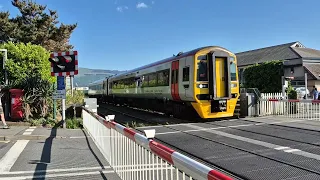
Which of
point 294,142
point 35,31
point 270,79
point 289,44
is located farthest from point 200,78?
point 289,44

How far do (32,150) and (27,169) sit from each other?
2127 mm

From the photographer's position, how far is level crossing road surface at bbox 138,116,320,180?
629cm

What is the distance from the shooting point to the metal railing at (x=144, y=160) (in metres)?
2.89

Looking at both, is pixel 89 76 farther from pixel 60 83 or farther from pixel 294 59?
pixel 60 83

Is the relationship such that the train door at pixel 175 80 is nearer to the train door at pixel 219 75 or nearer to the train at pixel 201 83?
the train at pixel 201 83

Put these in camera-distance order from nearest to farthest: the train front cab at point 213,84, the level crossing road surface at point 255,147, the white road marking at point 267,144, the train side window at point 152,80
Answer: the level crossing road surface at point 255,147
the white road marking at point 267,144
the train front cab at point 213,84
the train side window at point 152,80

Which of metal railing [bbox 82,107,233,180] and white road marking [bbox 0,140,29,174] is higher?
metal railing [bbox 82,107,233,180]

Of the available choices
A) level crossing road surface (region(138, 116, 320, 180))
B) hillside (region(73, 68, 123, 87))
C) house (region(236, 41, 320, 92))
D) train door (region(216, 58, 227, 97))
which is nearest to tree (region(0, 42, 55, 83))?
train door (region(216, 58, 227, 97))

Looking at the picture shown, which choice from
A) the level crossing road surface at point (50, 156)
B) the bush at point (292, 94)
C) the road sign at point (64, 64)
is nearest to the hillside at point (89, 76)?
the bush at point (292, 94)

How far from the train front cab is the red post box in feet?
23.8

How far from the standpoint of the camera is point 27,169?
6727 mm

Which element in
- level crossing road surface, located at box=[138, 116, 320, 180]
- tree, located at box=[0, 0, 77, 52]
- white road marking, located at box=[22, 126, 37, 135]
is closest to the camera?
level crossing road surface, located at box=[138, 116, 320, 180]

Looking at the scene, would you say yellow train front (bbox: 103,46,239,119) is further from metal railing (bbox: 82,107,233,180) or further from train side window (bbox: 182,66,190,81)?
metal railing (bbox: 82,107,233,180)

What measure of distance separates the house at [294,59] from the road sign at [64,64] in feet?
62.9
